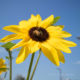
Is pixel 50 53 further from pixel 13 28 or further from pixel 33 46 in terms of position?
pixel 13 28

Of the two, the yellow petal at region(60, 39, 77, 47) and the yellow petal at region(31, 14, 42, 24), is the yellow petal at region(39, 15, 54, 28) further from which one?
the yellow petal at region(60, 39, 77, 47)

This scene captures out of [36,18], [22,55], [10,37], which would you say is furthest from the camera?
[36,18]

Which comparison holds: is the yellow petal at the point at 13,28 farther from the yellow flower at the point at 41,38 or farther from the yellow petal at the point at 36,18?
the yellow petal at the point at 36,18

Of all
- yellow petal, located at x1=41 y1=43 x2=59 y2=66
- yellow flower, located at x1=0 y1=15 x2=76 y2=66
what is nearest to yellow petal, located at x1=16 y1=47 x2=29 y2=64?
yellow flower, located at x1=0 y1=15 x2=76 y2=66

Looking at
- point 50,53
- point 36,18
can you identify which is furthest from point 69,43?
point 36,18

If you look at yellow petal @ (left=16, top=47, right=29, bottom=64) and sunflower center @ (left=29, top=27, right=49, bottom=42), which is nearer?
yellow petal @ (left=16, top=47, right=29, bottom=64)

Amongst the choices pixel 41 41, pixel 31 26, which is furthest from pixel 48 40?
pixel 31 26

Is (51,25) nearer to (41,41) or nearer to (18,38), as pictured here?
(41,41)

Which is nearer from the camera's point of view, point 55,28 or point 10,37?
point 10,37

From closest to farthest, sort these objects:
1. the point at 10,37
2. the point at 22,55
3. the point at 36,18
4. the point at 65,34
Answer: the point at 22,55 < the point at 10,37 < the point at 65,34 < the point at 36,18
